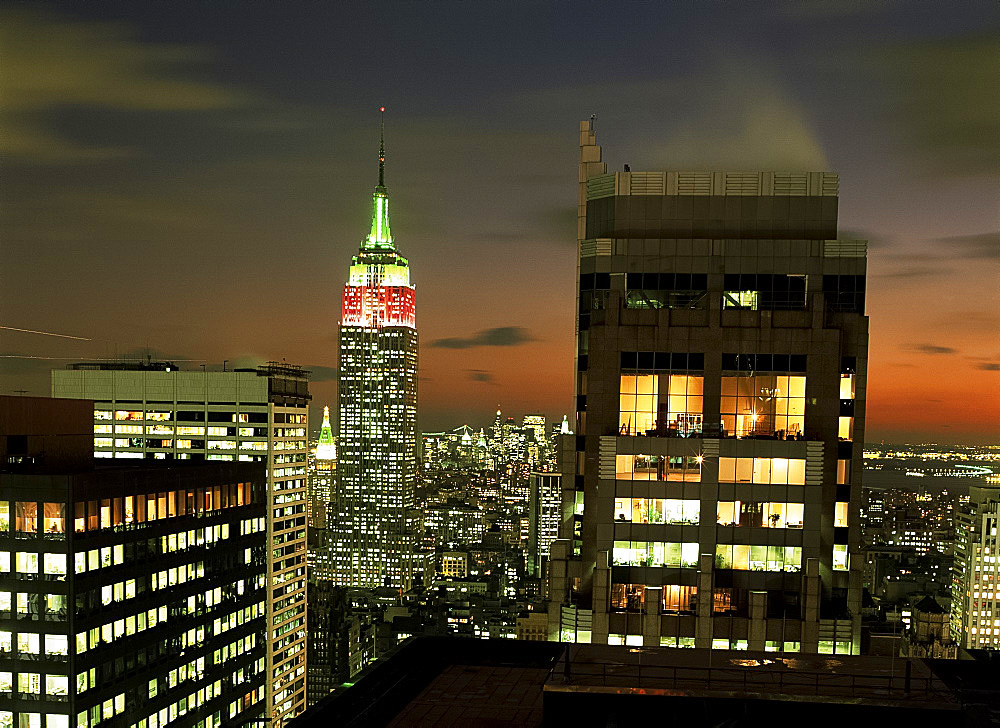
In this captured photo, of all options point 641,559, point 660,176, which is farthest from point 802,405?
point 660,176

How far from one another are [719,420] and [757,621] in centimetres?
970

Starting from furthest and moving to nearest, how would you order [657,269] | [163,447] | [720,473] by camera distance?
[163,447]
[657,269]
[720,473]

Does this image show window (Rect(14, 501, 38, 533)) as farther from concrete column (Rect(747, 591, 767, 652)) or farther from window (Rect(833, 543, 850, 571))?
window (Rect(833, 543, 850, 571))

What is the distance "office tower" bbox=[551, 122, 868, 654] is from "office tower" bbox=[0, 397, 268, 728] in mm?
50152

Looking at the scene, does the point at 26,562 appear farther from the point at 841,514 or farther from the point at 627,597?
the point at 841,514

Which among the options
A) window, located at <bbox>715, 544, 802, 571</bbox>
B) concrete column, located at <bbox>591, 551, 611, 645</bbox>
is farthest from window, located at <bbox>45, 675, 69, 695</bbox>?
window, located at <bbox>715, 544, 802, 571</bbox>

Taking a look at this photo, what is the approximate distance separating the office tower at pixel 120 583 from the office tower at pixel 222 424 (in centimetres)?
4921

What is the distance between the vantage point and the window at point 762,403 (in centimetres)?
4500

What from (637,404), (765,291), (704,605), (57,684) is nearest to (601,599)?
(704,605)

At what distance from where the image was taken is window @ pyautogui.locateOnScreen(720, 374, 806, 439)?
45000mm

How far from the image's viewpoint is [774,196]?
5250cm

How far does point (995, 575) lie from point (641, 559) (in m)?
181

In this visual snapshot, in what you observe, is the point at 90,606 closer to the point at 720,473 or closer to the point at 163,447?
the point at 720,473

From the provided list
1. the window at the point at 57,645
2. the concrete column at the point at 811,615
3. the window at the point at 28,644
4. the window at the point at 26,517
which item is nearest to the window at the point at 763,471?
the concrete column at the point at 811,615
